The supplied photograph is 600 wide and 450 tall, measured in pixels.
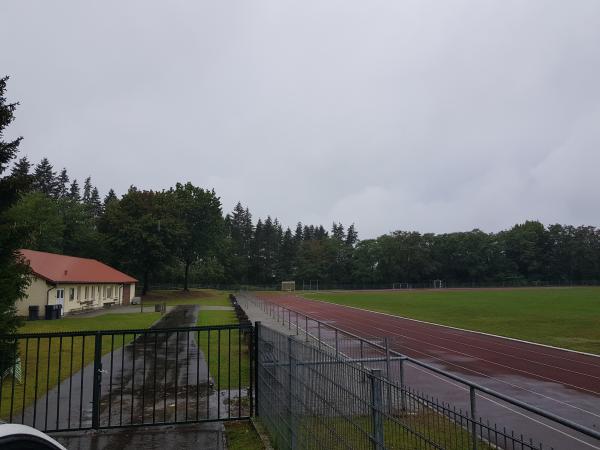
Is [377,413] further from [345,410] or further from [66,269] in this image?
[66,269]

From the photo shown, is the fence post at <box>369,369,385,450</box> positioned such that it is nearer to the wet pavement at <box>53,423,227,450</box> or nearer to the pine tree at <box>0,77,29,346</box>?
the wet pavement at <box>53,423,227,450</box>

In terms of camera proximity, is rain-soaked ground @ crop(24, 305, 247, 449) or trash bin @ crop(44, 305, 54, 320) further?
trash bin @ crop(44, 305, 54, 320)

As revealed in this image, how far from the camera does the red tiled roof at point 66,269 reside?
118ft

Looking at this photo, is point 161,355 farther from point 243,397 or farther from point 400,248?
point 400,248

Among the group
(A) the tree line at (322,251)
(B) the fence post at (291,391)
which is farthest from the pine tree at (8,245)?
(A) the tree line at (322,251)

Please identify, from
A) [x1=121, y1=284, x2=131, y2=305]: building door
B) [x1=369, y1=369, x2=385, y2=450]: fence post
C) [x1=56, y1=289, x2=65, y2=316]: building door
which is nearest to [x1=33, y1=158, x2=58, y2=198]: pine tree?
[x1=121, y1=284, x2=131, y2=305]: building door

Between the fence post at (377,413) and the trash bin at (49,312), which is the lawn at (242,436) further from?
the trash bin at (49,312)

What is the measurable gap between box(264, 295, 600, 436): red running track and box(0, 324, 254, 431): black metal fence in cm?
640

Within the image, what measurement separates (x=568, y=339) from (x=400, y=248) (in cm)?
8909

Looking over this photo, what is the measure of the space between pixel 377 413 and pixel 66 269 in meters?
41.1

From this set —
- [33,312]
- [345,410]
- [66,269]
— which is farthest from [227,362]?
[66,269]

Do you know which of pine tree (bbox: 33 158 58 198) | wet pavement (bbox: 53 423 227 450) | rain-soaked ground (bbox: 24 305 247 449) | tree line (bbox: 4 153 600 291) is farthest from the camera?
pine tree (bbox: 33 158 58 198)

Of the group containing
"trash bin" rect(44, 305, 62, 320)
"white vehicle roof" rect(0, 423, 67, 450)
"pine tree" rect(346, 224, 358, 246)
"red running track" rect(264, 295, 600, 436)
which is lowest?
"red running track" rect(264, 295, 600, 436)

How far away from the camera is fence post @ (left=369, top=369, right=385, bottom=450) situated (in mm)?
3514
